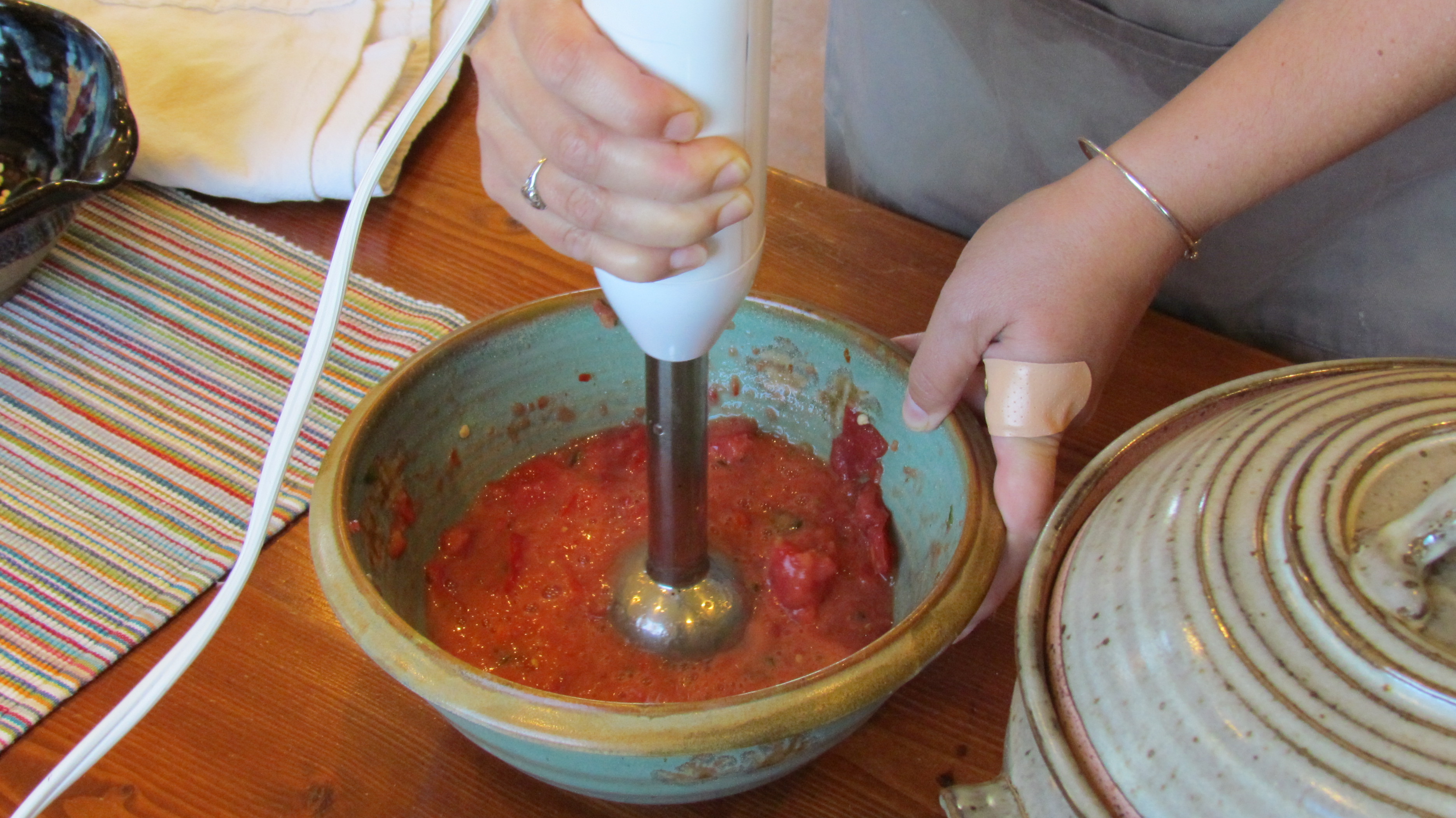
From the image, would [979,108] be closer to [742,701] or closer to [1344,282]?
[1344,282]

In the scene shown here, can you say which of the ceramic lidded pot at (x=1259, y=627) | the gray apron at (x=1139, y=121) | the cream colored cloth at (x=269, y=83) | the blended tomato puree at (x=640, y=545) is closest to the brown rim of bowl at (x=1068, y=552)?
the ceramic lidded pot at (x=1259, y=627)

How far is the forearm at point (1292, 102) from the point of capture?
494 millimetres

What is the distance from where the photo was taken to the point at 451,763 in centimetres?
53

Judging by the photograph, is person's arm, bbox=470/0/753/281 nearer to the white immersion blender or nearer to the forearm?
the white immersion blender

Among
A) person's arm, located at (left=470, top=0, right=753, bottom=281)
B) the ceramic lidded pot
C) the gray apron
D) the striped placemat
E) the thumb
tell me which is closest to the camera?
the ceramic lidded pot

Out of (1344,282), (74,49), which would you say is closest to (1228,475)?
(1344,282)

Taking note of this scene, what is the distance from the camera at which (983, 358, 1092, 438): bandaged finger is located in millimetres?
518

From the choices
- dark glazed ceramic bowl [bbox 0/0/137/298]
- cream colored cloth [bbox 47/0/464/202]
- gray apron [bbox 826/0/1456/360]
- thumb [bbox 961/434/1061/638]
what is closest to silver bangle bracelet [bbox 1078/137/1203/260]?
thumb [bbox 961/434/1061/638]

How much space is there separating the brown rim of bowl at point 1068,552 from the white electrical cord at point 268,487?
1.04ft

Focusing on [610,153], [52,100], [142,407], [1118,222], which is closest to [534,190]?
[610,153]

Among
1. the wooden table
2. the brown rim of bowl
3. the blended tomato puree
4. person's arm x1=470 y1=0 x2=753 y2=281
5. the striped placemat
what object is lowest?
the striped placemat

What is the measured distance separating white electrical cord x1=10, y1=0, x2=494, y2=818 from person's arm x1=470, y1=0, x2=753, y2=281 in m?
0.06

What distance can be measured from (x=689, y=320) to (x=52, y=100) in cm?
74

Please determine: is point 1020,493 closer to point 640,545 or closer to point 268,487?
point 640,545
